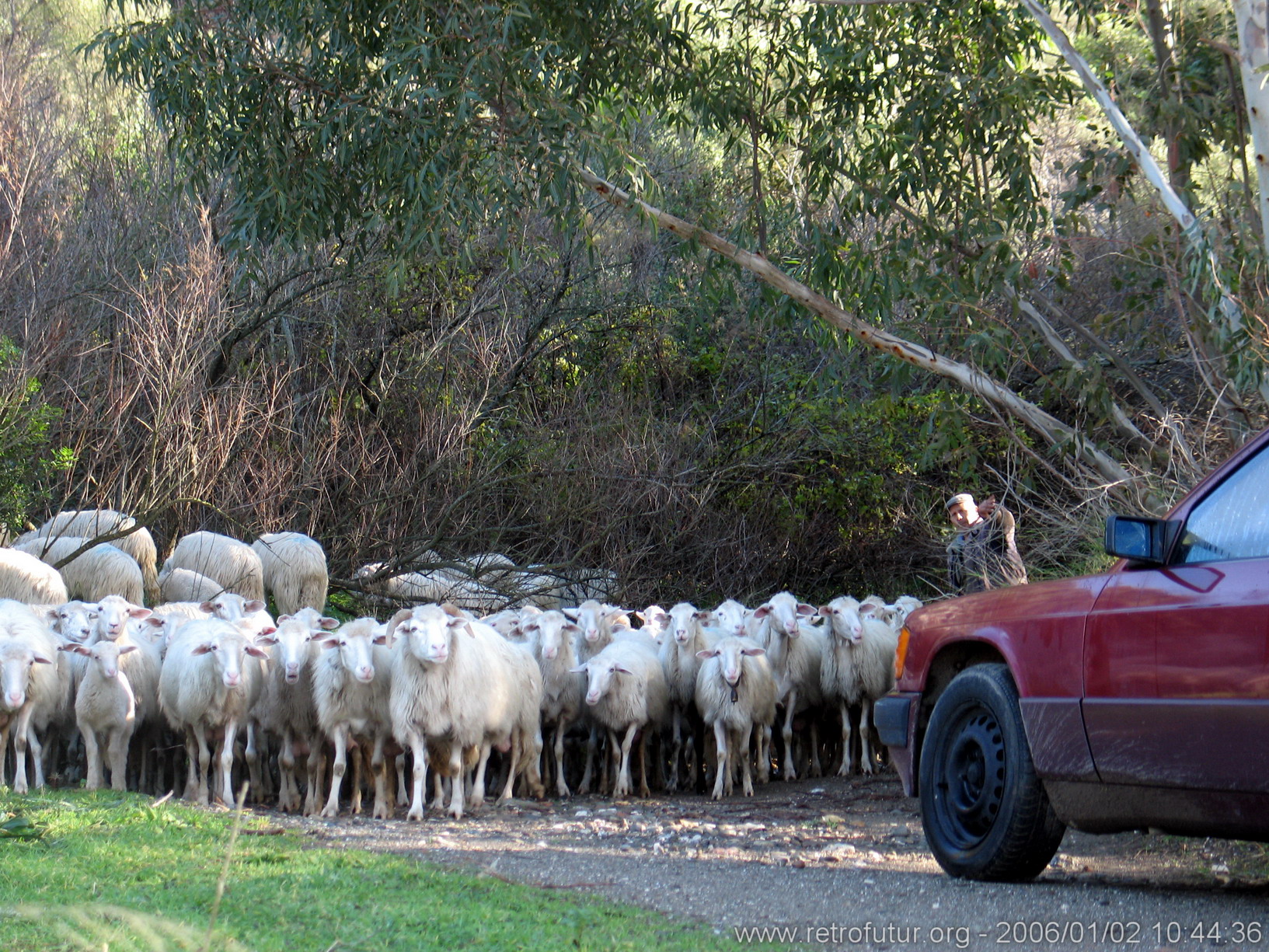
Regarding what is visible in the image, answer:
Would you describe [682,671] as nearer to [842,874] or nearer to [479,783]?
[479,783]

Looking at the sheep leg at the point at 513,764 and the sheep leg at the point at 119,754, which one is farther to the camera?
the sheep leg at the point at 513,764

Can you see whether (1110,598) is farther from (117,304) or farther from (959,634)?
(117,304)

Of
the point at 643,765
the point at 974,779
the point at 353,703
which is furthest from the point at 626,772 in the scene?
the point at 974,779

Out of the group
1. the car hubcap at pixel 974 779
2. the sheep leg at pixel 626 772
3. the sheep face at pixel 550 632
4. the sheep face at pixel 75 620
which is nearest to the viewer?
the car hubcap at pixel 974 779

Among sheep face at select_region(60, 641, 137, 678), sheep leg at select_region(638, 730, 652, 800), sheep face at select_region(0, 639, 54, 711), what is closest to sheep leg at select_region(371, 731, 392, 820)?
sheep face at select_region(60, 641, 137, 678)

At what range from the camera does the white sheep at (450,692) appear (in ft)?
29.9

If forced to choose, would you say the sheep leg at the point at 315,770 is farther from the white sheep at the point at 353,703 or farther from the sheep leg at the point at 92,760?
the sheep leg at the point at 92,760

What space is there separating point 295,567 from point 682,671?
6692 mm

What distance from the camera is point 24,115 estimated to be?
20.8m

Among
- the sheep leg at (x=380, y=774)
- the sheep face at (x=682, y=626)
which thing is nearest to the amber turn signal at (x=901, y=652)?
the sheep leg at (x=380, y=774)

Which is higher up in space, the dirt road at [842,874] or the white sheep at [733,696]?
the white sheep at [733,696]

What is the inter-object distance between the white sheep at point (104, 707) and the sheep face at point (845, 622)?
19.0 feet

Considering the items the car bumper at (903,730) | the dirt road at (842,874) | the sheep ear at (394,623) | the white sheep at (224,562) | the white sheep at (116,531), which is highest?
the white sheep at (116,531)
